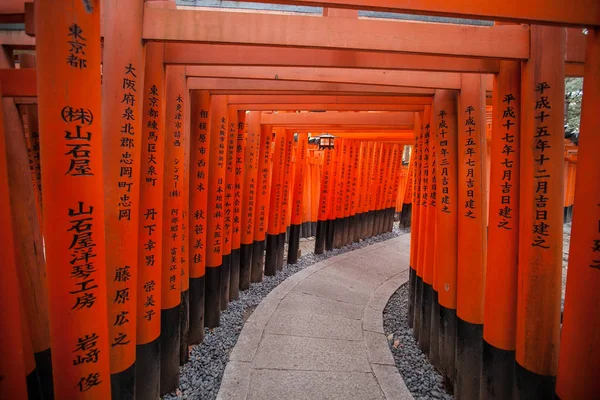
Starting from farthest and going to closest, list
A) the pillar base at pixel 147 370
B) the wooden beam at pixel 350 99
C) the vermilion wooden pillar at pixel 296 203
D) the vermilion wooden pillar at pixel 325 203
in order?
the vermilion wooden pillar at pixel 325 203 < the vermilion wooden pillar at pixel 296 203 < the wooden beam at pixel 350 99 < the pillar base at pixel 147 370

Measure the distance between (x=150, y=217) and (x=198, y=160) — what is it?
70.5 inches

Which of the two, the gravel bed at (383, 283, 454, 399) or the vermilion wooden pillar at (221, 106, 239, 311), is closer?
the gravel bed at (383, 283, 454, 399)

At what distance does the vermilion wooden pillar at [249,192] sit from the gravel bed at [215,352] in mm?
656

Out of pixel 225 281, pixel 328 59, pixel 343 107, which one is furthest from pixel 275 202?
pixel 328 59

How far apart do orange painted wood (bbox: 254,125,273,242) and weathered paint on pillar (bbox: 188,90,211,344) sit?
9.43 feet

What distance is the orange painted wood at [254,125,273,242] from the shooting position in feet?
25.7

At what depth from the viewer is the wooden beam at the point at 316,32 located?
7.78 ft

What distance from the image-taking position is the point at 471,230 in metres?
3.63

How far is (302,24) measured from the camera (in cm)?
237

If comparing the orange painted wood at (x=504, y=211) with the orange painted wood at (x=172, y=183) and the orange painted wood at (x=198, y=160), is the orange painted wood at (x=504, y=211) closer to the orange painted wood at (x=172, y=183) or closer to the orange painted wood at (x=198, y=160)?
the orange painted wood at (x=172, y=183)

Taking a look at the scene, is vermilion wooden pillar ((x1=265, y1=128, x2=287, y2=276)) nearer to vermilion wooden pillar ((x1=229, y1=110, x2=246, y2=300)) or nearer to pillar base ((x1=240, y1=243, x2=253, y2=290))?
pillar base ((x1=240, y1=243, x2=253, y2=290))

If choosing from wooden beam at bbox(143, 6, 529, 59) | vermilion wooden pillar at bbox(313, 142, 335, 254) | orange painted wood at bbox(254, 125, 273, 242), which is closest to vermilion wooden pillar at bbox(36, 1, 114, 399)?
wooden beam at bbox(143, 6, 529, 59)

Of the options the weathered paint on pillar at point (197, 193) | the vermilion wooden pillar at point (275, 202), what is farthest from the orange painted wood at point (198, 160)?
the vermilion wooden pillar at point (275, 202)

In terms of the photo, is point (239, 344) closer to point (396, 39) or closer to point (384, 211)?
point (396, 39)
